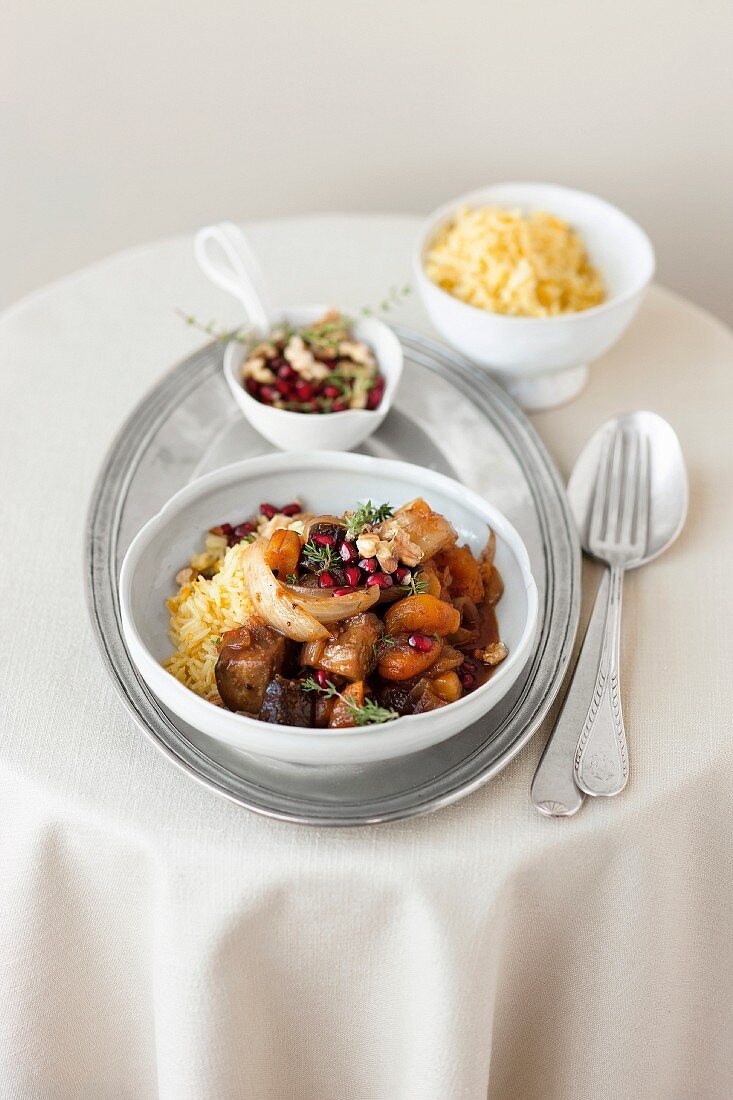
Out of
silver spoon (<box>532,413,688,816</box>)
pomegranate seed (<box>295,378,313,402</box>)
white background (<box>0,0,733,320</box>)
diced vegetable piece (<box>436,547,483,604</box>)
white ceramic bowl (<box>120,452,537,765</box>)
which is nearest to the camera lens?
white ceramic bowl (<box>120,452,537,765</box>)

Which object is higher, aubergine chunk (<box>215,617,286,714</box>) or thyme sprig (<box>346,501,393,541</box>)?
thyme sprig (<box>346,501,393,541</box>)

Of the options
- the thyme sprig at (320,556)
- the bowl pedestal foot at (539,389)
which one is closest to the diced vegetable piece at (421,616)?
the thyme sprig at (320,556)

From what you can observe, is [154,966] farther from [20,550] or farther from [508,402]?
[508,402]

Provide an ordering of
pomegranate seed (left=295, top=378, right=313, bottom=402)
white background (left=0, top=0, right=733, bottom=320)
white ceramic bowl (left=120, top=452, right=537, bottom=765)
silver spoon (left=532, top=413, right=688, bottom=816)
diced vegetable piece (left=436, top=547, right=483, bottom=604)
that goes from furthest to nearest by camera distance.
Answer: white background (left=0, top=0, right=733, bottom=320) < pomegranate seed (left=295, top=378, right=313, bottom=402) < diced vegetable piece (left=436, top=547, right=483, bottom=604) < silver spoon (left=532, top=413, right=688, bottom=816) < white ceramic bowl (left=120, top=452, right=537, bottom=765)

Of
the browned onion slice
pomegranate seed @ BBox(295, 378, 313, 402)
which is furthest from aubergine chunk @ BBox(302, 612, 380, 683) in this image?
pomegranate seed @ BBox(295, 378, 313, 402)

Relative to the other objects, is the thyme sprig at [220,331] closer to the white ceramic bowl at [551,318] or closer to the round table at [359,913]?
the white ceramic bowl at [551,318]

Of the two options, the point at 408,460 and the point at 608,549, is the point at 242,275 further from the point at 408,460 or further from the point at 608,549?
the point at 608,549

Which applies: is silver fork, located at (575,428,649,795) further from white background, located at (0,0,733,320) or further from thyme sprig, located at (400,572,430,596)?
white background, located at (0,0,733,320)
